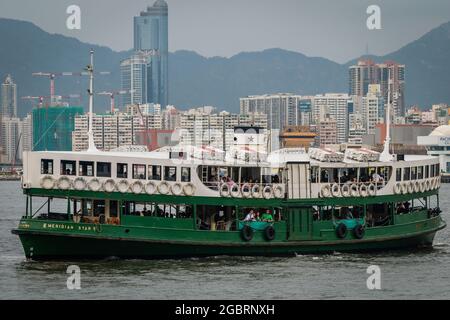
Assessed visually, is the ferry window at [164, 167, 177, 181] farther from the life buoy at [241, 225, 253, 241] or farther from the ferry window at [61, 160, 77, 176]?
the ferry window at [61, 160, 77, 176]

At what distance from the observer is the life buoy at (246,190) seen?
40.2m

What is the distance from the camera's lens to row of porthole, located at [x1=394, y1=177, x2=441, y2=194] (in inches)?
1699

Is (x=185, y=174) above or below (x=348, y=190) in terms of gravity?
above

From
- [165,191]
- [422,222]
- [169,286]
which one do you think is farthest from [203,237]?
[422,222]

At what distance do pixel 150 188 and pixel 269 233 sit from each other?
4.15 meters

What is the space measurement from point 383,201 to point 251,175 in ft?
15.9

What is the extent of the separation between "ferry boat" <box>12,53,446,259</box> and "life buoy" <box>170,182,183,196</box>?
31 millimetres

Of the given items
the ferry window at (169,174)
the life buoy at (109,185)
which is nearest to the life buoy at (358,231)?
the ferry window at (169,174)

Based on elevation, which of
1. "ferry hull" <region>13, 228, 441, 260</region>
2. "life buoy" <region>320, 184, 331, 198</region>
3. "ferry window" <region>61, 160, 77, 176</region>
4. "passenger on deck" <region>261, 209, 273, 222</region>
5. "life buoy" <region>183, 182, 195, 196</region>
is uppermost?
"ferry window" <region>61, 160, 77, 176</region>

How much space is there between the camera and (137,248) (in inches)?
1533

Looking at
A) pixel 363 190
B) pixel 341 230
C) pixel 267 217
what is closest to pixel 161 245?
pixel 267 217

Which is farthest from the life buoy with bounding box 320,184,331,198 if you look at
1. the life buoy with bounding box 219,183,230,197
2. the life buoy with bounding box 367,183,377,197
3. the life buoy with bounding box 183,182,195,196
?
the life buoy with bounding box 183,182,195,196

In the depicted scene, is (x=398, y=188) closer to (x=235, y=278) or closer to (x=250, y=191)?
(x=250, y=191)

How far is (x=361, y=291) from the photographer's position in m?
35.1
